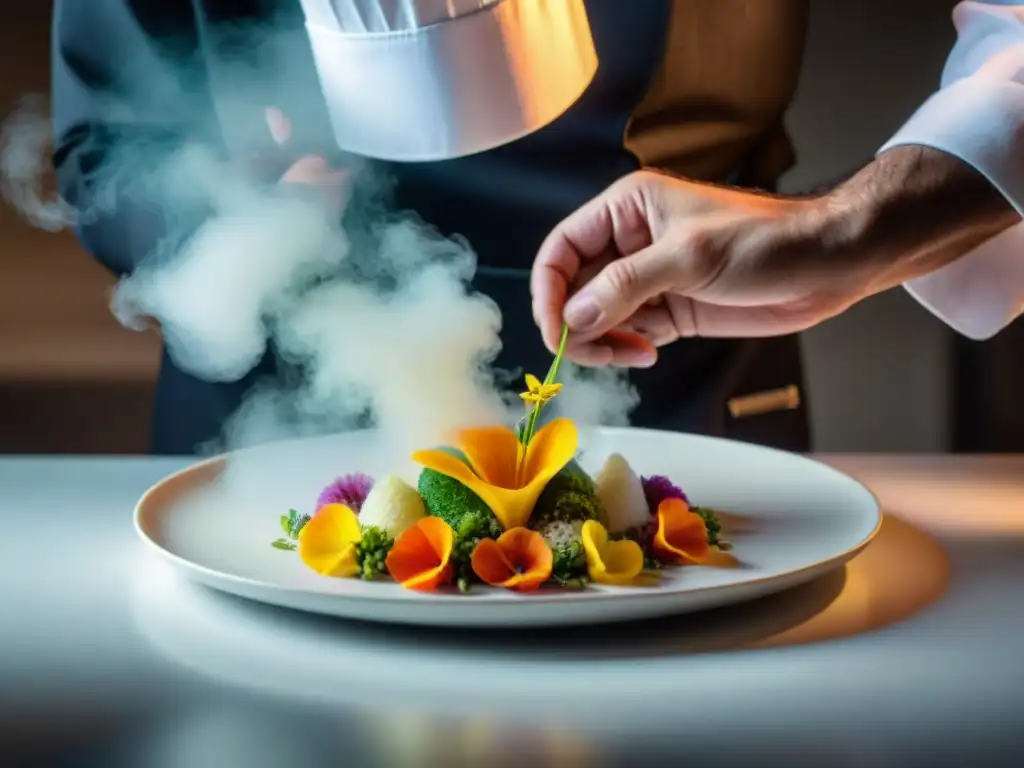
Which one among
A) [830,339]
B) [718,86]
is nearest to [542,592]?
[718,86]

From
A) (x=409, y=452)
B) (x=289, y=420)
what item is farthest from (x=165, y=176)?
(x=409, y=452)

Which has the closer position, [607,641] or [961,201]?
[607,641]

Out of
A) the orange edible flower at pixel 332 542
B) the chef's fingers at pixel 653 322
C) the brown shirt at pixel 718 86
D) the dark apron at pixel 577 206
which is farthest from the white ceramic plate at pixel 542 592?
the brown shirt at pixel 718 86

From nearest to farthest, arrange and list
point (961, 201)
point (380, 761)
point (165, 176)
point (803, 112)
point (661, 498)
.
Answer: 1. point (380, 761)
2. point (661, 498)
3. point (961, 201)
4. point (165, 176)
5. point (803, 112)

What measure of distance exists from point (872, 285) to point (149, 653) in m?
0.73

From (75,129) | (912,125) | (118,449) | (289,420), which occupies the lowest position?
(118,449)

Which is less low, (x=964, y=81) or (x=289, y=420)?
(x=964, y=81)

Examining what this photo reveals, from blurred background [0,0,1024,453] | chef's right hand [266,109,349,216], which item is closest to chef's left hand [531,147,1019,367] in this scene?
chef's right hand [266,109,349,216]

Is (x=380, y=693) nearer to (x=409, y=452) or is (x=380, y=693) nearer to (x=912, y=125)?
(x=409, y=452)

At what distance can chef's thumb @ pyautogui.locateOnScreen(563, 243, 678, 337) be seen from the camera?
1113 mm

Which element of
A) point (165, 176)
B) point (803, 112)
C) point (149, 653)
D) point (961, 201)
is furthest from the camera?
point (803, 112)

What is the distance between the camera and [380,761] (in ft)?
2.11

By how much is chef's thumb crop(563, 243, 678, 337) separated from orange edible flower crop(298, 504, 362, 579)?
31cm

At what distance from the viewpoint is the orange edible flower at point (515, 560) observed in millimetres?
845
